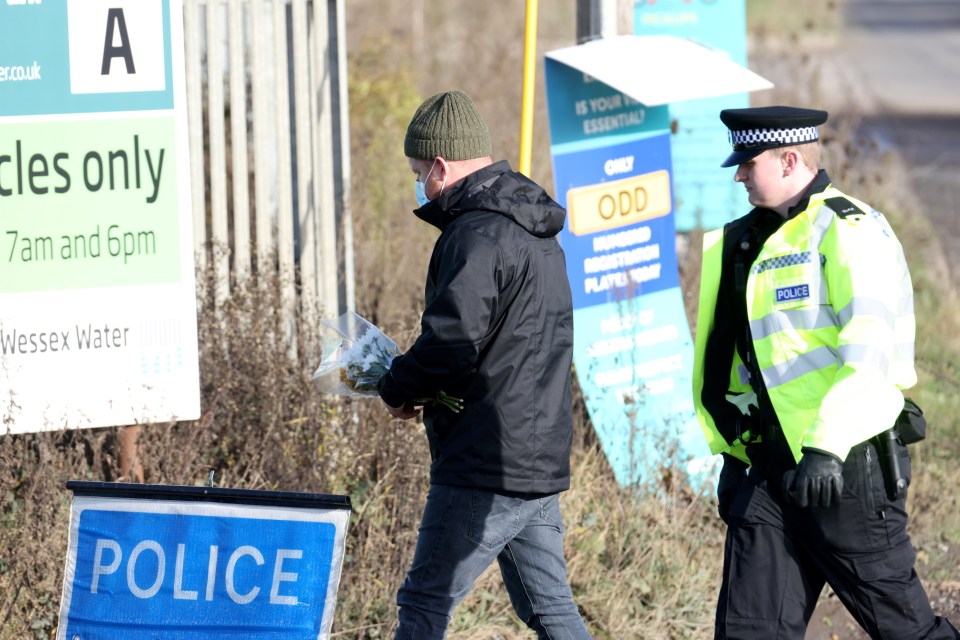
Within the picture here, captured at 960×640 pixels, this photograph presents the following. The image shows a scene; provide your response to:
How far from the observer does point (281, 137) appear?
579 centimetres

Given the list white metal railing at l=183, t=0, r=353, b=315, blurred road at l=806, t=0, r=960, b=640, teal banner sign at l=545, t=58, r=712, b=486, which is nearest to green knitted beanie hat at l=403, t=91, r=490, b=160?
white metal railing at l=183, t=0, r=353, b=315

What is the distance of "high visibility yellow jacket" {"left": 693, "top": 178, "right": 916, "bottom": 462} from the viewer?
337 centimetres

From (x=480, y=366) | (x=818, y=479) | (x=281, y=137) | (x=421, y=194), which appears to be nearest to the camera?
(x=818, y=479)

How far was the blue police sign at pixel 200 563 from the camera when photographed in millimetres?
3477

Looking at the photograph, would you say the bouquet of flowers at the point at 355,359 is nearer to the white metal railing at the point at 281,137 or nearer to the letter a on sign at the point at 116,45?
the letter a on sign at the point at 116,45

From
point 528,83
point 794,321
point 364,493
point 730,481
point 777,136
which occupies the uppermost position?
point 528,83

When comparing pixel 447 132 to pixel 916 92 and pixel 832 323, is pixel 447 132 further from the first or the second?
pixel 916 92

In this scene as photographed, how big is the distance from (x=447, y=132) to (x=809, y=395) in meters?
1.20

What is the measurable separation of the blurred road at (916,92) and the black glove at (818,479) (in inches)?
286

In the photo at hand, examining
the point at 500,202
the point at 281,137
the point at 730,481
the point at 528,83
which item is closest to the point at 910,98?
the point at 528,83

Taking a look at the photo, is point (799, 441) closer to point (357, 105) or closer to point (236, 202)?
point (236, 202)

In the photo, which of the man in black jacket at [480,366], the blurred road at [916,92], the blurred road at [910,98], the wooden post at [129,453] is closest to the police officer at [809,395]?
the man in black jacket at [480,366]

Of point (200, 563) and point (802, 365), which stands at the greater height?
point (802, 365)

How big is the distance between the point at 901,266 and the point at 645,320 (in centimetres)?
275
